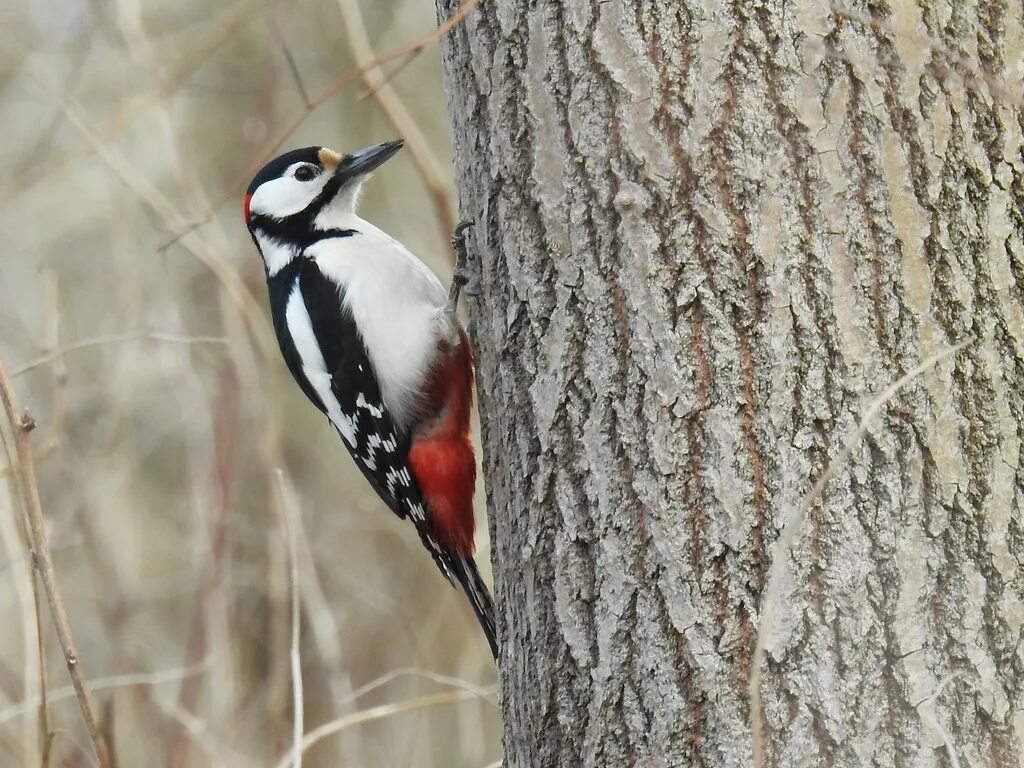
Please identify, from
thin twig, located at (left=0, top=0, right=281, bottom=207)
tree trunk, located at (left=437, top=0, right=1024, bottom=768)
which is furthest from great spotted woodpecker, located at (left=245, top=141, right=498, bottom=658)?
tree trunk, located at (left=437, top=0, right=1024, bottom=768)

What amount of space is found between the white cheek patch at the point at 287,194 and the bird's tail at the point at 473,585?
1.11m

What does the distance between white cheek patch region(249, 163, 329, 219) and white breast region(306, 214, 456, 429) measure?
0.88 feet

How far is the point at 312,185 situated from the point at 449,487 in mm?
985

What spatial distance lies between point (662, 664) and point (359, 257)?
1.66 m

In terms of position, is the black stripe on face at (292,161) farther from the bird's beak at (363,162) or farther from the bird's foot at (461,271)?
the bird's foot at (461,271)

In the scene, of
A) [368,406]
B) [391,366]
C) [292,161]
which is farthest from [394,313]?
[292,161]

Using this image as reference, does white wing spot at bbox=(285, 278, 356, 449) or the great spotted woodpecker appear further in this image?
white wing spot at bbox=(285, 278, 356, 449)

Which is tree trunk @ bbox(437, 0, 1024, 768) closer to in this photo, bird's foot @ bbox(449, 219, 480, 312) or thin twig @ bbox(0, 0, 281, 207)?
bird's foot @ bbox(449, 219, 480, 312)

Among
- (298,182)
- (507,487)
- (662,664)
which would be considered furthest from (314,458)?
(662,664)

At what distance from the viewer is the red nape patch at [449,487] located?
2896 mm

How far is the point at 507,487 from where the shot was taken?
2.00 metres

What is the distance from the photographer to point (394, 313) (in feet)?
9.74

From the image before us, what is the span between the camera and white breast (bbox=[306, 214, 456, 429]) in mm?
2953

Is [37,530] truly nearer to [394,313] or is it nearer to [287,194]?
[394,313]
